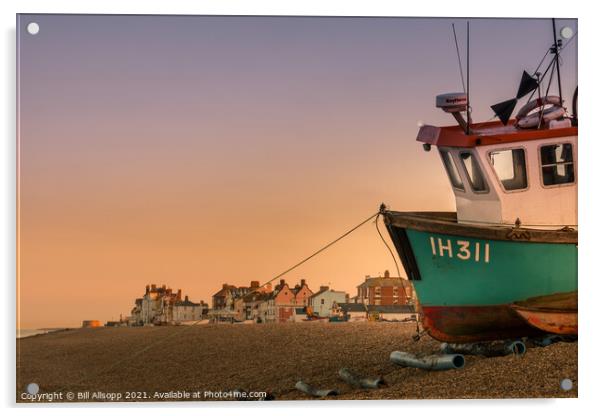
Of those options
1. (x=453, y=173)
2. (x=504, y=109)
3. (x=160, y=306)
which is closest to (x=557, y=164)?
(x=504, y=109)

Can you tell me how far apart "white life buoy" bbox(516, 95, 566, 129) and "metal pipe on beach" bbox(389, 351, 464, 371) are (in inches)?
123

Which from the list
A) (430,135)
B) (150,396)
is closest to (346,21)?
(430,135)

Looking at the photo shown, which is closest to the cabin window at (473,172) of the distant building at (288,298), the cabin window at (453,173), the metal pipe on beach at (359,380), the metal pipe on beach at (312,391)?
the cabin window at (453,173)

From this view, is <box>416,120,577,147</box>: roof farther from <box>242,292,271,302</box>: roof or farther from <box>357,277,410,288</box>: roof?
<box>242,292,271,302</box>: roof

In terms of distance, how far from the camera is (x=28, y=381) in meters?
13.3

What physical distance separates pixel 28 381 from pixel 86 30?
4.40m

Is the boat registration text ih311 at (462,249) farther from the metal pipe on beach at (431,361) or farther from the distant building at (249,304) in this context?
the distant building at (249,304)

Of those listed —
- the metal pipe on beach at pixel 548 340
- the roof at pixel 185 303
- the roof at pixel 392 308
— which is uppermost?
the roof at pixel 185 303

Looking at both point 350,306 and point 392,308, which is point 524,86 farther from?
point 350,306

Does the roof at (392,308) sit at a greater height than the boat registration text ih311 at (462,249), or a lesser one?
lesser

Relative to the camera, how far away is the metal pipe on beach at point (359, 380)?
45.5ft

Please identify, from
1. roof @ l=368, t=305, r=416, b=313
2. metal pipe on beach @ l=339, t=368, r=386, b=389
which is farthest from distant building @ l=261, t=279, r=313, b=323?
metal pipe on beach @ l=339, t=368, r=386, b=389

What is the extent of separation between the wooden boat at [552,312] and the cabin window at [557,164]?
1.46m

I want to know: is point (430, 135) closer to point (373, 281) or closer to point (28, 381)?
point (373, 281)
